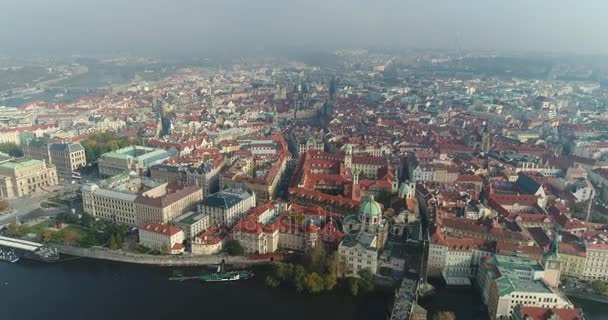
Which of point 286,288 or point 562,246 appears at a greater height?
point 562,246

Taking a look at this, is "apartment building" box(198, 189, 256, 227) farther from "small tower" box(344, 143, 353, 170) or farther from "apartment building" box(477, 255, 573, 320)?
"apartment building" box(477, 255, 573, 320)

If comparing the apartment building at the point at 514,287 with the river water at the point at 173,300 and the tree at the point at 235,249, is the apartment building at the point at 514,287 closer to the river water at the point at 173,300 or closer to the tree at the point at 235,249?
the river water at the point at 173,300

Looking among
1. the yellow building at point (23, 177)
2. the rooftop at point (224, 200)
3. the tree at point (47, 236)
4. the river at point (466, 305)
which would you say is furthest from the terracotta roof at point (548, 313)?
the yellow building at point (23, 177)

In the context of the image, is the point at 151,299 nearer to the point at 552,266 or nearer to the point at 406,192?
the point at 406,192

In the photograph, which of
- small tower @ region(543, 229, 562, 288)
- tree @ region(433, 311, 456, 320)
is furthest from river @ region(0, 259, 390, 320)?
small tower @ region(543, 229, 562, 288)

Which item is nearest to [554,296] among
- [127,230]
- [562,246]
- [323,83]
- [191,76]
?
[562,246]

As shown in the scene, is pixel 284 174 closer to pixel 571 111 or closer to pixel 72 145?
pixel 72 145
